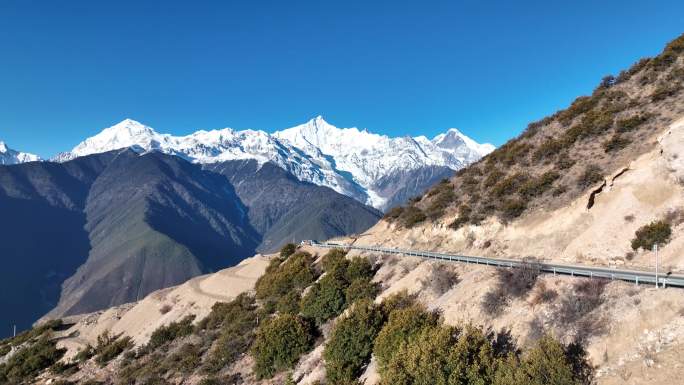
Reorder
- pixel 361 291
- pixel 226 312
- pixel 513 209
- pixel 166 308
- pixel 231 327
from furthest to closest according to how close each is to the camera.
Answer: pixel 166 308 → pixel 226 312 → pixel 231 327 → pixel 513 209 → pixel 361 291

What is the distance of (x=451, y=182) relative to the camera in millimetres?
54062

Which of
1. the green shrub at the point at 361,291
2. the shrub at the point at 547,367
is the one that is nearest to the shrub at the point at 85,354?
the green shrub at the point at 361,291

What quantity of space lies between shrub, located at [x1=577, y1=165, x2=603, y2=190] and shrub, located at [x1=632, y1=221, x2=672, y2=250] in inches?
321

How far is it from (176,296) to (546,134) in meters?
55.3

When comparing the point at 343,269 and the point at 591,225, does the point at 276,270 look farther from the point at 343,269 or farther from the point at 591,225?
the point at 591,225

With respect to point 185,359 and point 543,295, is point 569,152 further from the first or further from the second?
point 185,359

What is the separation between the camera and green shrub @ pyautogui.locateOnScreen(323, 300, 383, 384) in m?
24.7

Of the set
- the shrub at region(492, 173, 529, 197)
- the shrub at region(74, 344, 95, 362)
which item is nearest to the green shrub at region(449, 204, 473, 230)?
the shrub at region(492, 173, 529, 197)

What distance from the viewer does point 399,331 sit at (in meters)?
23.7

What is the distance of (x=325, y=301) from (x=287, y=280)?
Result: 43.1 feet

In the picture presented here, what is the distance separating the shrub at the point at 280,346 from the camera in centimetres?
3111

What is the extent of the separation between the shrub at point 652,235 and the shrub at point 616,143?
12.4 m

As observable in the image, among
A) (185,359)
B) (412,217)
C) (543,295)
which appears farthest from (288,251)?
(543,295)

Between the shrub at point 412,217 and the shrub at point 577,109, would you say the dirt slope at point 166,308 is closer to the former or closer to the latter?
the shrub at point 412,217
